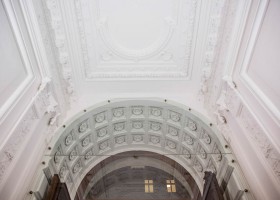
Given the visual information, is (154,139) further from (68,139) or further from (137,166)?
(68,139)

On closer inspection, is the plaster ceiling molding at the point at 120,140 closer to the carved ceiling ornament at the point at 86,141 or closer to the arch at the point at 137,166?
the arch at the point at 137,166

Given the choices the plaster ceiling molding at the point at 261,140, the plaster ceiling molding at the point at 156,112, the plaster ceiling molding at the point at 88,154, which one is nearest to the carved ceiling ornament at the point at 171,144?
the plaster ceiling molding at the point at 156,112

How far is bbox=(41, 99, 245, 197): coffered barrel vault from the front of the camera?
6020 millimetres

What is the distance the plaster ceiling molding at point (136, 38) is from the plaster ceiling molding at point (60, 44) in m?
0.39

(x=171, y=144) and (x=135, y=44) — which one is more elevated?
(x=135, y=44)

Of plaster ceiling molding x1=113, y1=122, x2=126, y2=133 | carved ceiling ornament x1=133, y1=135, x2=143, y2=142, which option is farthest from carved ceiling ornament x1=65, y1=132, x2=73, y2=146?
carved ceiling ornament x1=133, y1=135, x2=143, y2=142

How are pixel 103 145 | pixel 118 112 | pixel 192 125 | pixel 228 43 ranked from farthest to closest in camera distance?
1. pixel 103 145
2. pixel 118 112
3. pixel 192 125
4. pixel 228 43

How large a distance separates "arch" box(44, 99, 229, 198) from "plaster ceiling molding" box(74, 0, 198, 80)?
928 mm

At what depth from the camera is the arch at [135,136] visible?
602 cm

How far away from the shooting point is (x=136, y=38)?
19.3 ft

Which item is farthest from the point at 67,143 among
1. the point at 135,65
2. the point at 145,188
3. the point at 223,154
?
the point at 223,154

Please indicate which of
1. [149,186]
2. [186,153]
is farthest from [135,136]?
[149,186]

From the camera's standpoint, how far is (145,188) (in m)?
5.50

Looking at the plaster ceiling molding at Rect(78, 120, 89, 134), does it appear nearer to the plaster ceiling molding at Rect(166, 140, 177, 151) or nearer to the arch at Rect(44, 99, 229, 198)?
the arch at Rect(44, 99, 229, 198)
